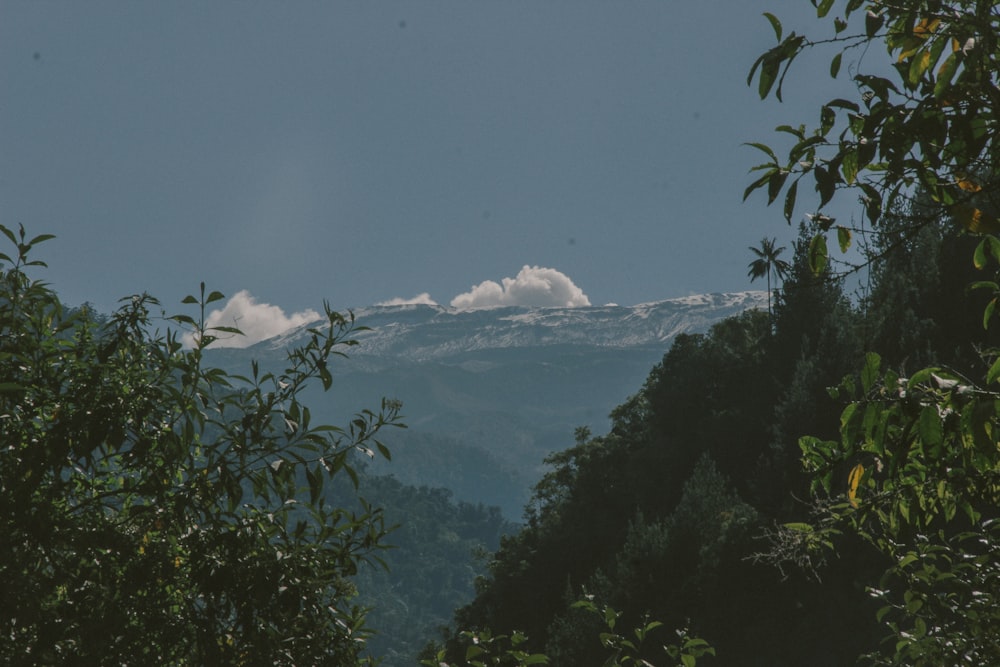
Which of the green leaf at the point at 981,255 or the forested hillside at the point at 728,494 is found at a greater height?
the green leaf at the point at 981,255

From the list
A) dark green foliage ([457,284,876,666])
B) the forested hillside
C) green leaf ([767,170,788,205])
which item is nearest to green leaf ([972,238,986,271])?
green leaf ([767,170,788,205])

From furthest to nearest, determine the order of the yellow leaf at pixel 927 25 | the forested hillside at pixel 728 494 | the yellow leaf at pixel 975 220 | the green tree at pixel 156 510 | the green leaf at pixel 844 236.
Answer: the forested hillside at pixel 728 494, the green tree at pixel 156 510, the green leaf at pixel 844 236, the yellow leaf at pixel 927 25, the yellow leaf at pixel 975 220

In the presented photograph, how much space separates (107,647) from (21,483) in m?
0.68

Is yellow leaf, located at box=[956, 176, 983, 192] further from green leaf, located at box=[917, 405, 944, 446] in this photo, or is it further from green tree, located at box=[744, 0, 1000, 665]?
green leaf, located at box=[917, 405, 944, 446]

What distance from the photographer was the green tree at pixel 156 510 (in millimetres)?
3068

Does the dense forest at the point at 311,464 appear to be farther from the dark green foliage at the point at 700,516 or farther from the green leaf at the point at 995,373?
the dark green foliage at the point at 700,516

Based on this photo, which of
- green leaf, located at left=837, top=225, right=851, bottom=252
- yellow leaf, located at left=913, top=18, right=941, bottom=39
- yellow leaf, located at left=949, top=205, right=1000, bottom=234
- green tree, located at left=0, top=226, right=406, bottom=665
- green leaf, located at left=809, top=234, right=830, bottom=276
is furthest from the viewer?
green tree, located at left=0, top=226, right=406, bottom=665

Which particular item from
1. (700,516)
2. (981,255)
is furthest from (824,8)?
(700,516)

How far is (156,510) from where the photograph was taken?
11.2ft

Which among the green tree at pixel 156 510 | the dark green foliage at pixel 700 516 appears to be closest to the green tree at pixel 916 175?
the green tree at pixel 156 510

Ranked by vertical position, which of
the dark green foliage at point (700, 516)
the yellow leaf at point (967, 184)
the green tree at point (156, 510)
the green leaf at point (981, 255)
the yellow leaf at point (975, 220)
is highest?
the yellow leaf at point (967, 184)

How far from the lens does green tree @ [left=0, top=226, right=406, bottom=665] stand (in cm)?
307

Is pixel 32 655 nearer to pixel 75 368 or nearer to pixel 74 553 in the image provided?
pixel 74 553

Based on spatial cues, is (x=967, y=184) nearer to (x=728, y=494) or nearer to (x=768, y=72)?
(x=768, y=72)
